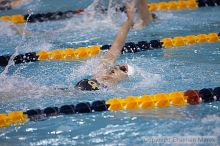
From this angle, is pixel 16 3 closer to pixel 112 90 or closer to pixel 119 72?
pixel 119 72

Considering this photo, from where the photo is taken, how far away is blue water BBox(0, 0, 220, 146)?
9.02 ft

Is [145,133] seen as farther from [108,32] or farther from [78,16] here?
[78,16]

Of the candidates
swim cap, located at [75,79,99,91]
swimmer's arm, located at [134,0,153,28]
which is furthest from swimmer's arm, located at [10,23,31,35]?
swim cap, located at [75,79,99,91]

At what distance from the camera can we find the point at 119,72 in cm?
352

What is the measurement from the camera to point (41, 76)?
3.83m

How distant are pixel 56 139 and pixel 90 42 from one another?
85.2 inches

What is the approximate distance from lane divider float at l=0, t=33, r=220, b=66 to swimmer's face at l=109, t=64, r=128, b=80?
0.76m

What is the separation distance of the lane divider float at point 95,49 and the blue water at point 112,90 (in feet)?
0.33

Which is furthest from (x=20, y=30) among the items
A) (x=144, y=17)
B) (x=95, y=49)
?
(x=144, y=17)

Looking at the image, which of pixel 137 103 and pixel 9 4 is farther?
pixel 9 4

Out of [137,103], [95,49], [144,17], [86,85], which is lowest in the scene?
[137,103]

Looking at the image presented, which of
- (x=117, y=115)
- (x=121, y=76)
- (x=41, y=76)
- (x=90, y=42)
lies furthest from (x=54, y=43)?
(x=117, y=115)

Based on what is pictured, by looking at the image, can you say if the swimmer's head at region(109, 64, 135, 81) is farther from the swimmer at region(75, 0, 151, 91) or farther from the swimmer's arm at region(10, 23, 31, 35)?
the swimmer's arm at region(10, 23, 31, 35)

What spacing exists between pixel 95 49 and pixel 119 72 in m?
0.99
